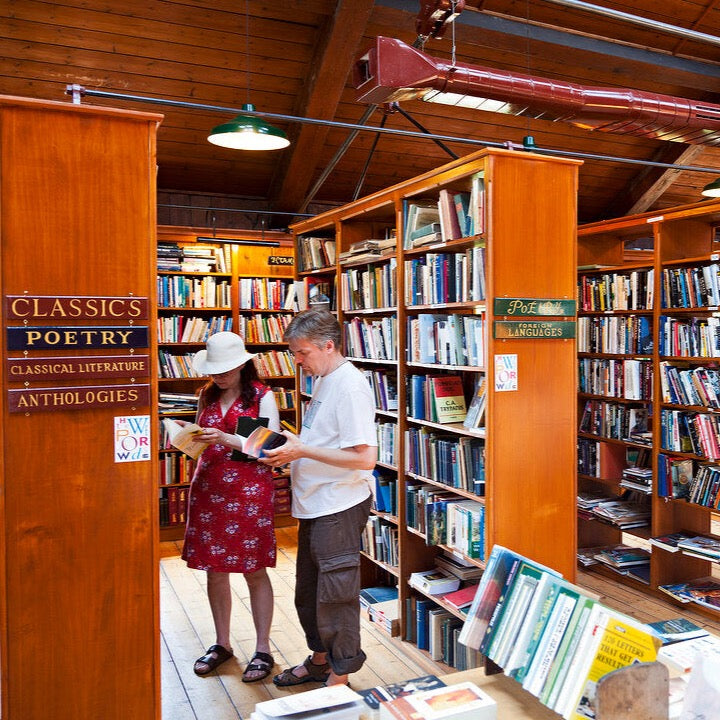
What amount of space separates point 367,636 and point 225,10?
443cm

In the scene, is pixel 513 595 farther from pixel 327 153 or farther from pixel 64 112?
pixel 327 153

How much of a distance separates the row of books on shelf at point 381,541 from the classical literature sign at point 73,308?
2199mm

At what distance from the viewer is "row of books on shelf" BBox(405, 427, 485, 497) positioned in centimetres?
327

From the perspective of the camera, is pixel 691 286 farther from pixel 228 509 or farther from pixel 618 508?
pixel 228 509

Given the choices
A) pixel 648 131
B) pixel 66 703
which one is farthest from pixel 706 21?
pixel 66 703

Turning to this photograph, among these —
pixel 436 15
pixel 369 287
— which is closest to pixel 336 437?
pixel 369 287

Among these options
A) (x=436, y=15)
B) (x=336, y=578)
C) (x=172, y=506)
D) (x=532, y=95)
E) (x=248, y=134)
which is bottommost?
(x=172, y=506)

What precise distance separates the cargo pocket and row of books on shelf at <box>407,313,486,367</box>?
3.59 ft

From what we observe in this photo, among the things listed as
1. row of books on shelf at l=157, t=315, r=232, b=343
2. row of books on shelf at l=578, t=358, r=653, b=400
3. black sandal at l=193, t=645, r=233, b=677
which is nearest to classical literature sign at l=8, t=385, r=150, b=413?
black sandal at l=193, t=645, r=233, b=677

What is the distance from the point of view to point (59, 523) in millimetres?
2289

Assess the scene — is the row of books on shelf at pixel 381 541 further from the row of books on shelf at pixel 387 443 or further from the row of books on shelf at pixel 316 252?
the row of books on shelf at pixel 316 252

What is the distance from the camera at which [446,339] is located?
11.4 ft

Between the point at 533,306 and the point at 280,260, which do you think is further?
the point at 280,260

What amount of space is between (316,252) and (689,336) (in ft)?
8.59
